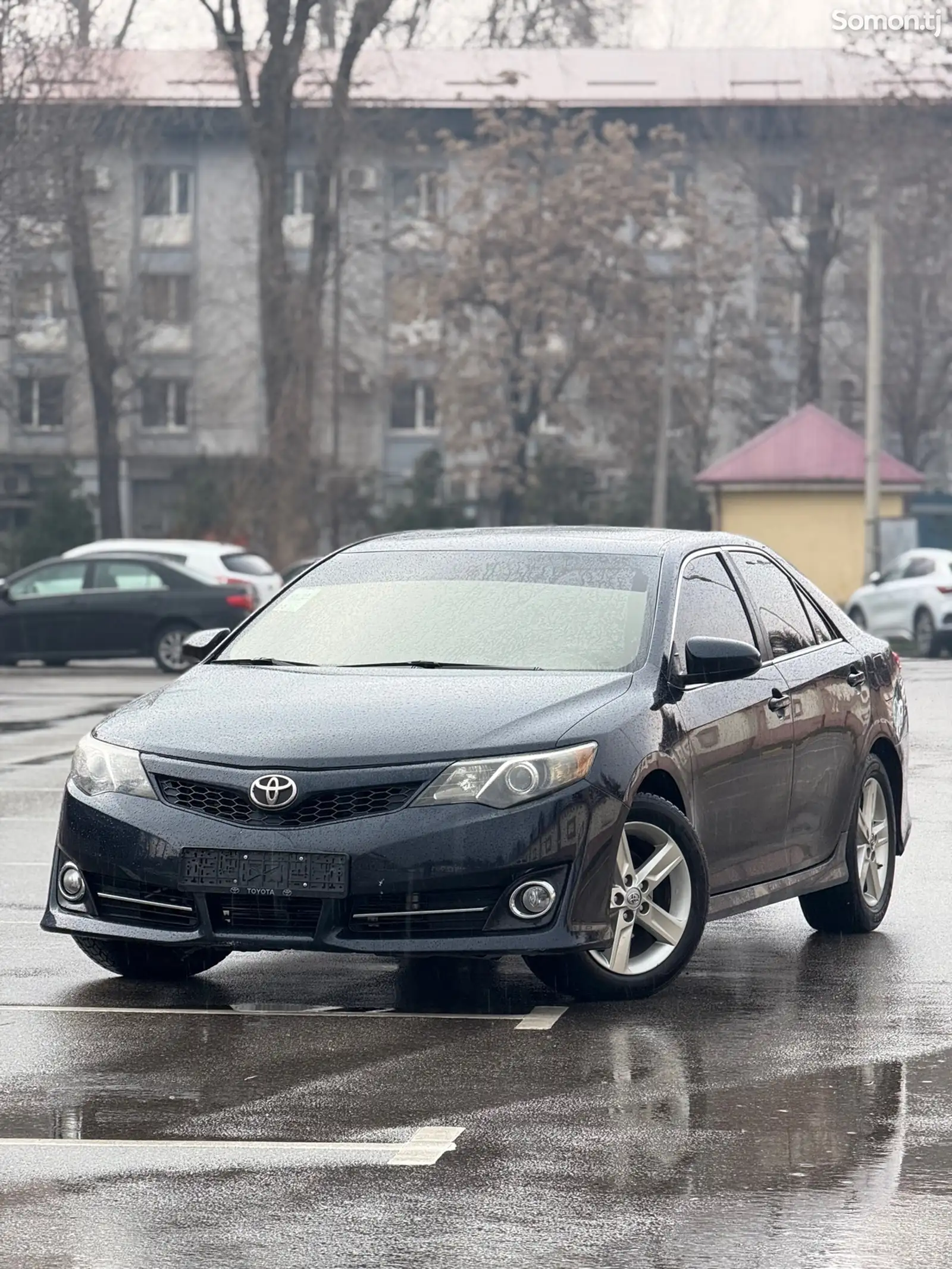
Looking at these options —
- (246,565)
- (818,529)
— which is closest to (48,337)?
(818,529)

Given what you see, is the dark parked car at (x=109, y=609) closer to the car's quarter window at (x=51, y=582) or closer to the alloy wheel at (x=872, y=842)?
the car's quarter window at (x=51, y=582)

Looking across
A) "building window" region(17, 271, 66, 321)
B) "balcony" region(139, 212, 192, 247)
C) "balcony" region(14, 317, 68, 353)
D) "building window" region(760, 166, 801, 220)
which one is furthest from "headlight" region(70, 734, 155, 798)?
"balcony" region(139, 212, 192, 247)

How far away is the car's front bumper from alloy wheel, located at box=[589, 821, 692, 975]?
0.12 metres

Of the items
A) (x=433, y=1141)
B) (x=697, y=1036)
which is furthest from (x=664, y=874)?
(x=433, y=1141)

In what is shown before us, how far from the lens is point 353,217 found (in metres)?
69.2

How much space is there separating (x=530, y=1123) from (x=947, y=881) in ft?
17.2

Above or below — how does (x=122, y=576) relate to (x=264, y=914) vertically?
below

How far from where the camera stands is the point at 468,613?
8.55m

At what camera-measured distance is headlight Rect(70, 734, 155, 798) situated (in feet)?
25.0

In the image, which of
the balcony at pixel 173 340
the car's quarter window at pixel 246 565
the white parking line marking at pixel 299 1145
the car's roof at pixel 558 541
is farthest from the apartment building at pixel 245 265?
the white parking line marking at pixel 299 1145

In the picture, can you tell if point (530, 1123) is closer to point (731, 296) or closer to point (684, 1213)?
point (684, 1213)

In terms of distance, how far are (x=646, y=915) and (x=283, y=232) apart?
133ft

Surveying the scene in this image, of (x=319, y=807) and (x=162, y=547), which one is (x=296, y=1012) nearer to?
(x=319, y=807)

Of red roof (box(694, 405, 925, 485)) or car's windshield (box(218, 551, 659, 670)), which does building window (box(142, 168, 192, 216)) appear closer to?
red roof (box(694, 405, 925, 485))
